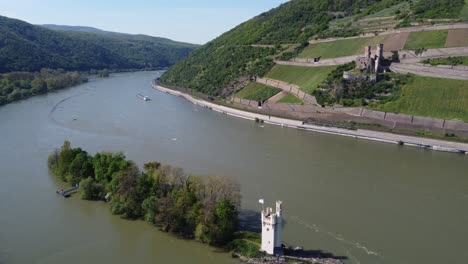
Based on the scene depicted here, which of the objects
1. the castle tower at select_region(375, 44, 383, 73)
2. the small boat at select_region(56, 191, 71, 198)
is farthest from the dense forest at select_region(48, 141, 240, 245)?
the castle tower at select_region(375, 44, 383, 73)

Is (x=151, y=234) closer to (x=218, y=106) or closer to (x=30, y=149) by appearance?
(x=30, y=149)

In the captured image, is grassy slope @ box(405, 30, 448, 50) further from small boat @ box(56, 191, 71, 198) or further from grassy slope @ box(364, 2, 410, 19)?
small boat @ box(56, 191, 71, 198)

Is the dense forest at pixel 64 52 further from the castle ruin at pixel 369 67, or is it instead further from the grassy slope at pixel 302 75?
the castle ruin at pixel 369 67

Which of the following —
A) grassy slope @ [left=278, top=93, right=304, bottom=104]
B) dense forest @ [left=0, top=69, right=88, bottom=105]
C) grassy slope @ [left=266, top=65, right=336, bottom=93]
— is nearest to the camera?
grassy slope @ [left=278, top=93, right=304, bottom=104]

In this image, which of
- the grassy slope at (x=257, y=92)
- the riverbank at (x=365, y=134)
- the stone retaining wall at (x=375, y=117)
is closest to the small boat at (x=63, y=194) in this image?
the riverbank at (x=365, y=134)

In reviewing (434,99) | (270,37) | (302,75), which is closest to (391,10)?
(270,37)

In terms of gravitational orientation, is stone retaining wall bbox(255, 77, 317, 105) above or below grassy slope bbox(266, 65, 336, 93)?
below
